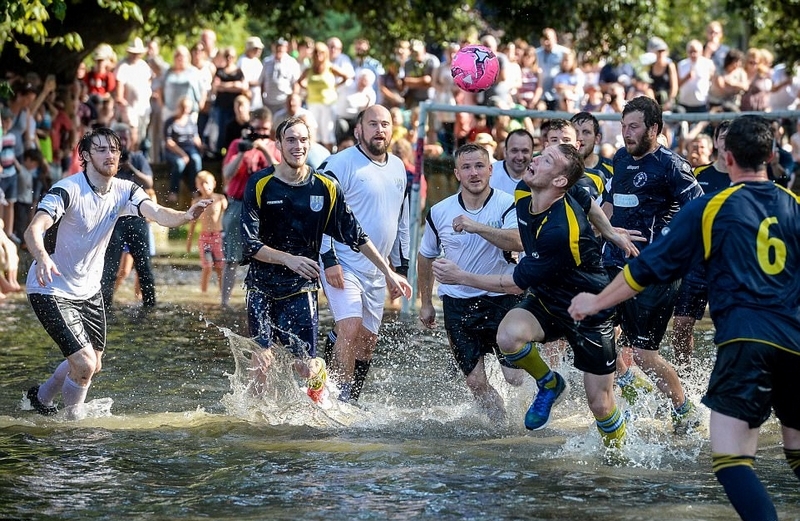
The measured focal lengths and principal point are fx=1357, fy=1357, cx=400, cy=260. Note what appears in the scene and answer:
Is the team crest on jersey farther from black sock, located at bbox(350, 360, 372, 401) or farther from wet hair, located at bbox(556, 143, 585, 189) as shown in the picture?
wet hair, located at bbox(556, 143, 585, 189)

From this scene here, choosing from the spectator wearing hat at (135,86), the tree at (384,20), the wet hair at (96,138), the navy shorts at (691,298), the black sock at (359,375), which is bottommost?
the black sock at (359,375)

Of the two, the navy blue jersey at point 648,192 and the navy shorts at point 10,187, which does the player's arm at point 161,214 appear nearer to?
the navy blue jersey at point 648,192

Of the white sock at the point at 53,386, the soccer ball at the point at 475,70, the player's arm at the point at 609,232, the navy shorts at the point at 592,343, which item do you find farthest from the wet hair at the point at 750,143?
the soccer ball at the point at 475,70

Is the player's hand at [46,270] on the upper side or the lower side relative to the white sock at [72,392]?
upper

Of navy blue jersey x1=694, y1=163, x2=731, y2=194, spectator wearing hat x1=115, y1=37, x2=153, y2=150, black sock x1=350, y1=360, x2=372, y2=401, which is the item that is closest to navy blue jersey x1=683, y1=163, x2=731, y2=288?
navy blue jersey x1=694, y1=163, x2=731, y2=194

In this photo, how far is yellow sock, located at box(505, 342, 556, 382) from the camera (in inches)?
307

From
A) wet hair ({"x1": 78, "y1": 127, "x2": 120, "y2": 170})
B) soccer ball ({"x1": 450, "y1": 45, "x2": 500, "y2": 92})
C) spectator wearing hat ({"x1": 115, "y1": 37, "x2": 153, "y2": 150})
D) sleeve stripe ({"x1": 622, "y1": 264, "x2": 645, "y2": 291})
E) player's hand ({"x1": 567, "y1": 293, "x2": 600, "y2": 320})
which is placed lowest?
player's hand ({"x1": 567, "y1": 293, "x2": 600, "y2": 320})

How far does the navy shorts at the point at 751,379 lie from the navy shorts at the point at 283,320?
3.47 meters

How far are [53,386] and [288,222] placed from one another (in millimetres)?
1952

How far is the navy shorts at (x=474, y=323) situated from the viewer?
891 centimetres

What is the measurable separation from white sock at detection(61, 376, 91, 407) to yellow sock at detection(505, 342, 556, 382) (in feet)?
9.67

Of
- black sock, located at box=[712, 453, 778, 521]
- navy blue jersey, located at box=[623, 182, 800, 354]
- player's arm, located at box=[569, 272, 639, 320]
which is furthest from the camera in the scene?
player's arm, located at box=[569, 272, 639, 320]

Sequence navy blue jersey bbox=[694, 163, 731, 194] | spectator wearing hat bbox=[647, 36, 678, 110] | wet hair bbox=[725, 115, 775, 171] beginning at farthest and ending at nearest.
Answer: spectator wearing hat bbox=[647, 36, 678, 110]
navy blue jersey bbox=[694, 163, 731, 194]
wet hair bbox=[725, 115, 775, 171]

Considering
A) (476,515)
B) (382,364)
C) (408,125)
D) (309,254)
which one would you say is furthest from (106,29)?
(476,515)
